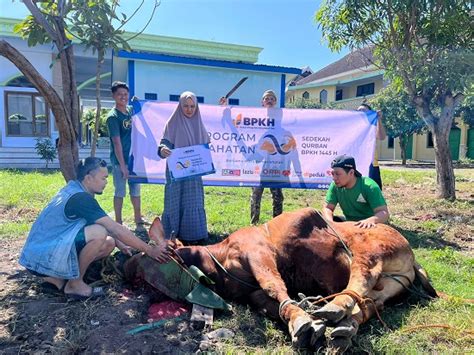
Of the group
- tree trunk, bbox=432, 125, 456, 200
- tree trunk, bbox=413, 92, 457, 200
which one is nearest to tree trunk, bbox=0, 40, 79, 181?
tree trunk, bbox=413, 92, 457, 200

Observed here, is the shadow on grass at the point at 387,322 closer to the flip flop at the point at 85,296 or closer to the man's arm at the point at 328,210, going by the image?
the man's arm at the point at 328,210

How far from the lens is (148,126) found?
5.63 meters

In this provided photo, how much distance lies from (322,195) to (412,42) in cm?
349

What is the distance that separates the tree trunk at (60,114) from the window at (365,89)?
27.6m

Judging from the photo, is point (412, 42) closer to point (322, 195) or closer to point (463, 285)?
A: point (322, 195)

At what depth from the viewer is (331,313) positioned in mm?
2266

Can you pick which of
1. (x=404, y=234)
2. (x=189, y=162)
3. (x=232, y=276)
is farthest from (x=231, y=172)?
(x=232, y=276)

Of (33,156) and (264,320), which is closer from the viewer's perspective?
(264,320)

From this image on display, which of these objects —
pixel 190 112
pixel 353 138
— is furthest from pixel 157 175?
pixel 353 138

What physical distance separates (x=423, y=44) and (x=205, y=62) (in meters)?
6.31

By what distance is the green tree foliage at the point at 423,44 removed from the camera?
7.06 m

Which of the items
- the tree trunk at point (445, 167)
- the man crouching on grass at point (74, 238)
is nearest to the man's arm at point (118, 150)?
the man crouching on grass at point (74, 238)

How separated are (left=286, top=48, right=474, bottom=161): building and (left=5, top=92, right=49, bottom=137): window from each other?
594 inches

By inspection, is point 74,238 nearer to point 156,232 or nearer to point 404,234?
point 156,232
